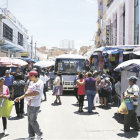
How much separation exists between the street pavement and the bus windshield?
6.80 metres

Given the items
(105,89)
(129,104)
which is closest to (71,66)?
(105,89)

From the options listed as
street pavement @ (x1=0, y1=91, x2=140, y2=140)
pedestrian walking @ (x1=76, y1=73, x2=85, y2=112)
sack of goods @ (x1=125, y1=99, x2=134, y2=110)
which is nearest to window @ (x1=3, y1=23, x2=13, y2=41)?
street pavement @ (x1=0, y1=91, x2=140, y2=140)

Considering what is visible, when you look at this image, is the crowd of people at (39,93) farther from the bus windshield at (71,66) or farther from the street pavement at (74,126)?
the bus windshield at (71,66)

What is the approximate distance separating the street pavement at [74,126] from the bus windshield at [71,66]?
6.80 m

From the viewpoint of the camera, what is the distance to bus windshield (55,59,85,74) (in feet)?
55.2

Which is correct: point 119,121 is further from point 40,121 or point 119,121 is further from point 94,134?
point 40,121

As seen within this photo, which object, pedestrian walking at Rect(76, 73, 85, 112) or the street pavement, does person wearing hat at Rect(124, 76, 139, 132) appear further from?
pedestrian walking at Rect(76, 73, 85, 112)

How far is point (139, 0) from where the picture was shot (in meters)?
22.4

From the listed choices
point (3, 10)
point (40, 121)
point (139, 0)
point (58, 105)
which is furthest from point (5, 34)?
point (40, 121)

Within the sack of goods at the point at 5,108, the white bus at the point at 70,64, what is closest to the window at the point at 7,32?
the white bus at the point at 70,64

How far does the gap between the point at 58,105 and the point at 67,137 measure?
17.0 feet

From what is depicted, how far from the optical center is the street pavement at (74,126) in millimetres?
6434

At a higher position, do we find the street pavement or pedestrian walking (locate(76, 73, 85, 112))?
pedestrian walking (locate(76, 73, 85, 112))

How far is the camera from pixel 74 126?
24.5 feet
